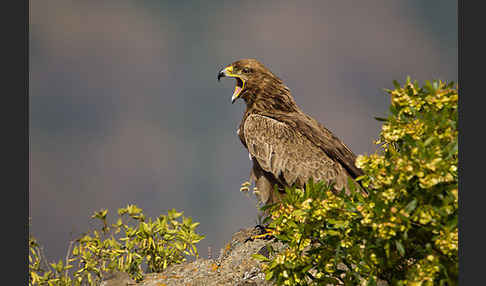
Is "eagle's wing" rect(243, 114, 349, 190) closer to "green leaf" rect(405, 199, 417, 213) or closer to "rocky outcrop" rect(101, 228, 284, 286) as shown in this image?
"rocky outcrop" rect(101, 228, 284, 286)

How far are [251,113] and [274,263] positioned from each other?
3.47 metres

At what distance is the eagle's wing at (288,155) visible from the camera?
20.8ft

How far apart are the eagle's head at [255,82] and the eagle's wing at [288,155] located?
586 millimetres

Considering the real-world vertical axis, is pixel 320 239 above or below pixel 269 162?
below

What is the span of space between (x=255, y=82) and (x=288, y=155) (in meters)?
1.44

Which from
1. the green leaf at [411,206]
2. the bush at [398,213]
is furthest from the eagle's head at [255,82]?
the green leaf at [411,206]

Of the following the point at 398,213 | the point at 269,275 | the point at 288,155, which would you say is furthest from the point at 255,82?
the point at 398,213

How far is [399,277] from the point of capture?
3818 mm

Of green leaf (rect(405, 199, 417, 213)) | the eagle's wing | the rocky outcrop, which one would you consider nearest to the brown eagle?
the eagle's wing

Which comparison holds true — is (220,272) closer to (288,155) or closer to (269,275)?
(288,155)

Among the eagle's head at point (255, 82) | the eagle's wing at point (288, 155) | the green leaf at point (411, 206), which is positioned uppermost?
the eagle's head at point (255, 82)

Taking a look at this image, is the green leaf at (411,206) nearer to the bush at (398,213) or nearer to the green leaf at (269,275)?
the bush at (398,213)

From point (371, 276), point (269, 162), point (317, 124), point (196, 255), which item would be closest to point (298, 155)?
point (269, 162)

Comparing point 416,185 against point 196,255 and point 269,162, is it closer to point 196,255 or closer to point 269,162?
point 269,162
